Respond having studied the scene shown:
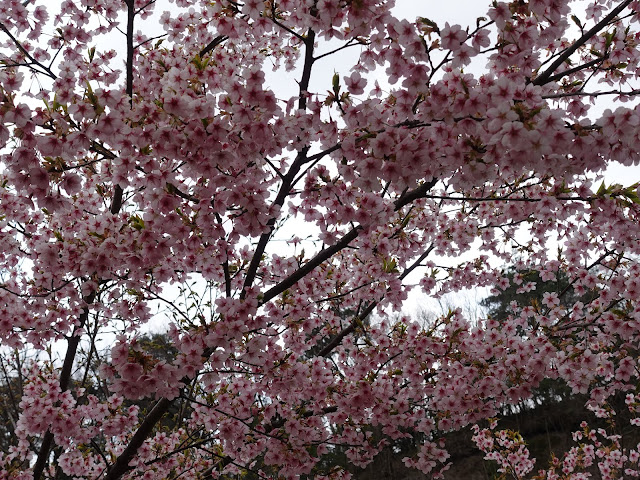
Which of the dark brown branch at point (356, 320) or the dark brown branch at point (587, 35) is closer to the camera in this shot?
the dark brown branch at point (587, 35)

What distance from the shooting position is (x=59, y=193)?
2.87 meters

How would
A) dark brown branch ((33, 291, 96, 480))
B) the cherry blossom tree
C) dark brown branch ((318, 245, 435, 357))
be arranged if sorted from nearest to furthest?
the cherry blossom tree < dark brown branch ((33, 291, 96, 480)) < dark brown branch ((318, 245, 435, 357))

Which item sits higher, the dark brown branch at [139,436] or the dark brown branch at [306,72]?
the dark brown branch at [306,72]

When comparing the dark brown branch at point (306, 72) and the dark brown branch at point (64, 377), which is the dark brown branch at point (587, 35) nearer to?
the dark brown branch at point (306, 72)

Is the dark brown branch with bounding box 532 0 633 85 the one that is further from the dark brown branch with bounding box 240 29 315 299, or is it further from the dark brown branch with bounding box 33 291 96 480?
the dark brown branch with bounding box 33 291 96 480

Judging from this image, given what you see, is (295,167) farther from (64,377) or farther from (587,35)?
(64,377)

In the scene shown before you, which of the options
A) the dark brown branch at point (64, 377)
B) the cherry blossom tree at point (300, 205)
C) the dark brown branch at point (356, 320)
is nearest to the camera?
the cherry blossom tree at point (300, 205)

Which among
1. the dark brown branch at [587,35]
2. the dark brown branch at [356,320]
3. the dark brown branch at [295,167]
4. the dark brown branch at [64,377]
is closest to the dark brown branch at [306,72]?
the dark brown branch at [295,167]

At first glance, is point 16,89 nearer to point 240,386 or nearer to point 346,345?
point 240,386

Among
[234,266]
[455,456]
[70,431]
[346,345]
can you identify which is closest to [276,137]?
[234,266]

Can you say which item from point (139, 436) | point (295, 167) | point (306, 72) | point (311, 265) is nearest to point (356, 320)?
point (311, 265)

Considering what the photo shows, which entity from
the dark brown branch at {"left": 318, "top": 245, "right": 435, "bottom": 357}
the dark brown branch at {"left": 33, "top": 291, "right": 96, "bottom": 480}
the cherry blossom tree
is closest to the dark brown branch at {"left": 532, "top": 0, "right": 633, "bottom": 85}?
the cherry blossom tree

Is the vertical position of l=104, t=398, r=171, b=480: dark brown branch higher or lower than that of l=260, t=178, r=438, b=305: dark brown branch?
lower

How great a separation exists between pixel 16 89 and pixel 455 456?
22.3 m
